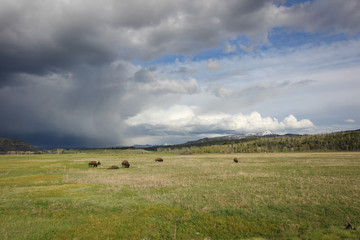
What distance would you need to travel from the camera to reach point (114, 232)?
1319 cm

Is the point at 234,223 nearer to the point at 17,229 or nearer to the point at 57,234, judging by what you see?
the point at 57,234

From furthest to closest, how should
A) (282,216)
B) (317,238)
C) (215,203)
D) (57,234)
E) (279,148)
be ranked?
(279,148)
(215,203)
(282,216)
(57,234)
(317,238)

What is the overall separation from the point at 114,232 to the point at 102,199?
7904 millimetres

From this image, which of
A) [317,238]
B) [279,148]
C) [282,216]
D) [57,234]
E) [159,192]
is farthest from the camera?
[279,148]

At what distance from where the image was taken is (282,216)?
1448cm

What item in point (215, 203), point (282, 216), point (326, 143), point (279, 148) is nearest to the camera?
point (282, 216)

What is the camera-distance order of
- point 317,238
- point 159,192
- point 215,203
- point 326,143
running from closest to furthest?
point 317,238 < point 215,203 < point 159,192 < point 326,143

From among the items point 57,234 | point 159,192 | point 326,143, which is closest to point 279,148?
point 326,143

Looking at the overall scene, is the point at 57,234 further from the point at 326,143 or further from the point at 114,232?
the point at 326,143

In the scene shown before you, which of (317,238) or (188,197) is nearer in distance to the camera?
(317,238)

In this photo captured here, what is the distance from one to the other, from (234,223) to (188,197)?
6713mm

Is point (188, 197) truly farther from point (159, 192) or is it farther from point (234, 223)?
point (234, 223)

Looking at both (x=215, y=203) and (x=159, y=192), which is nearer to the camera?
(x=215, y=203)

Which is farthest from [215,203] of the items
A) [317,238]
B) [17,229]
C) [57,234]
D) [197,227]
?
[17,229]
